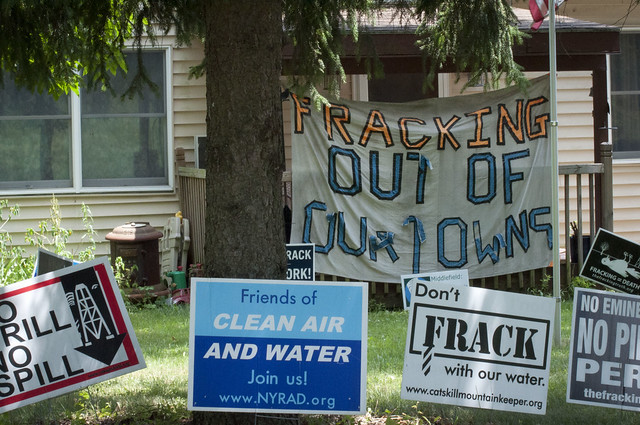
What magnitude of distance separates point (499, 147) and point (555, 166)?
226 cm

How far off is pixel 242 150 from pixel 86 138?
6.67 metres

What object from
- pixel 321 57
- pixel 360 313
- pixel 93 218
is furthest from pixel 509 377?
pixel 93 218

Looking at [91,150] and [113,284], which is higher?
[91,150]

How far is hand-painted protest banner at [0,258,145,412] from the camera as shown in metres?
4.56

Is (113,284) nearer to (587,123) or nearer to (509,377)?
(509,377)

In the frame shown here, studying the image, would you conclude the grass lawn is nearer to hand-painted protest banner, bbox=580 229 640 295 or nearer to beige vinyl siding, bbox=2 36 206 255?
hand-painted protest banner, bbox=580 229 640 295

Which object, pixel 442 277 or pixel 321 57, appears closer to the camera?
pixel 321 57

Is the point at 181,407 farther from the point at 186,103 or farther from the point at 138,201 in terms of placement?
the point at 186,103

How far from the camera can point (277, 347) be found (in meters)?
4.46

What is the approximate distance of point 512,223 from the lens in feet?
29.7

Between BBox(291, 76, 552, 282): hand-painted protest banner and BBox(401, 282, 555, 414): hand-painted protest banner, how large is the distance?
13.6 ft

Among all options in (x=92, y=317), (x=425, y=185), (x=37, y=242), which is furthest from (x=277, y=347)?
(x=37, y=242)

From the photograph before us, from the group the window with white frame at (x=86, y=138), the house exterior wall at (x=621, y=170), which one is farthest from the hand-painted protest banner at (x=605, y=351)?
the house exterior wall at (x=621, y=170)

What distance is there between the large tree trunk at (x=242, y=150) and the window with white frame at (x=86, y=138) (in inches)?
239
